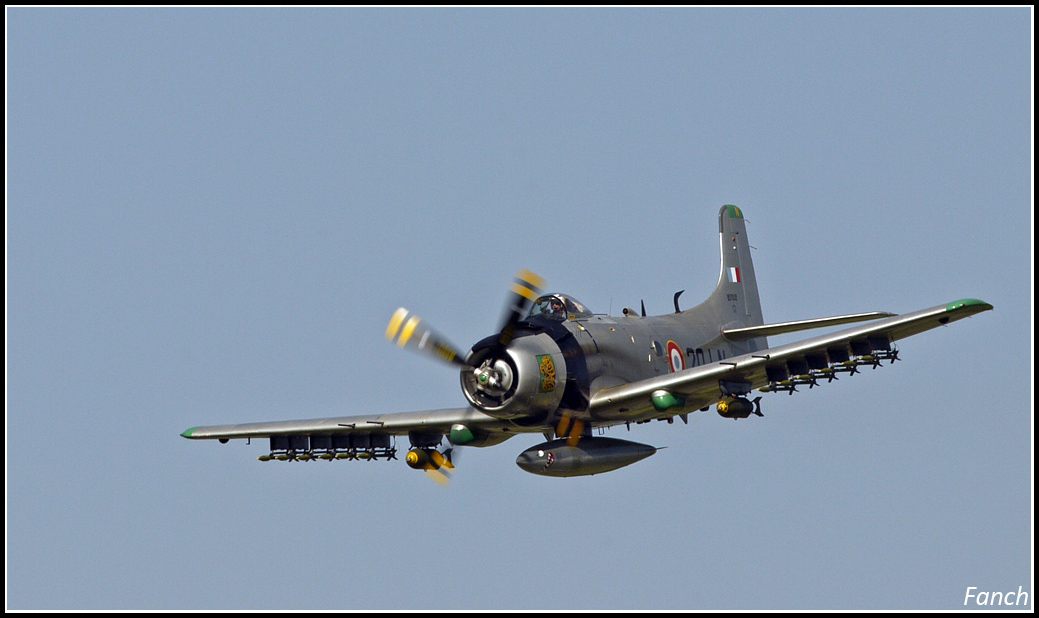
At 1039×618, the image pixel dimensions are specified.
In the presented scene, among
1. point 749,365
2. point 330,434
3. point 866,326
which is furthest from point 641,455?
point 330,434

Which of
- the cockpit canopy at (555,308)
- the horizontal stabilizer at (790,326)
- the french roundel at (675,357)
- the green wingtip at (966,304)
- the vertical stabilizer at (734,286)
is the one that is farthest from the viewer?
the vertical stabilizer at (734,286)

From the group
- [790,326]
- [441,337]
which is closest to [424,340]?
[441,337]

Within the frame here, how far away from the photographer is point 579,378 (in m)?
31.1

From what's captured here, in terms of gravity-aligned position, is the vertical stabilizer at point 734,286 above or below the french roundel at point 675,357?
above

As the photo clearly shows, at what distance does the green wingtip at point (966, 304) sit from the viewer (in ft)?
89.6

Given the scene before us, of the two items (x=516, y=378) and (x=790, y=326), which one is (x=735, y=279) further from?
(x=516, y=378)

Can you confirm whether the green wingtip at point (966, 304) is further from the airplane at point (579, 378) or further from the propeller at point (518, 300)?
the propeller at point (518, 300)

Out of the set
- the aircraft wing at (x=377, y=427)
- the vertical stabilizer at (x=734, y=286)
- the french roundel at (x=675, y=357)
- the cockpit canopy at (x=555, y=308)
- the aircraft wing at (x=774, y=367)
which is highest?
the vertical stabilizer at (x=734, y=286)

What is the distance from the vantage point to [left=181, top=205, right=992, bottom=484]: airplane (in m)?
30.1

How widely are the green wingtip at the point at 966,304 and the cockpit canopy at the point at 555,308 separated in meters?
8.23

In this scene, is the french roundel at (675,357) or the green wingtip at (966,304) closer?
the green wingtip at (966,304)

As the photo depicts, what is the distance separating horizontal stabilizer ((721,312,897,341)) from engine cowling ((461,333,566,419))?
7.31 metres

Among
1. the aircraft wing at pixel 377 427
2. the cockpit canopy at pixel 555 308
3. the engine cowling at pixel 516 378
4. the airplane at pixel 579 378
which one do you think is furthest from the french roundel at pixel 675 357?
the aircraft wing at pixel 377 427

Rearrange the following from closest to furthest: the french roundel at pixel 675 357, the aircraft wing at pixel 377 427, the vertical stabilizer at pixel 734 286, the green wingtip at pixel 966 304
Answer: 1. the green wingtip at pixel 966 304
2. the aircraft wing at pixel 377 427
3. the french roundel at pixel 675 357
4. the vertical stabilizer at pixel 734 286
